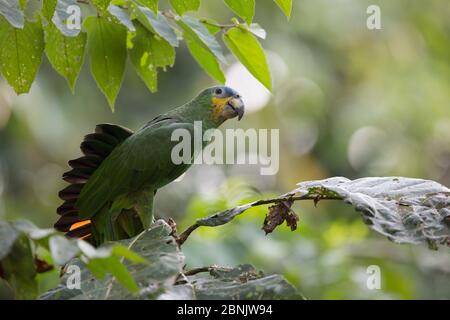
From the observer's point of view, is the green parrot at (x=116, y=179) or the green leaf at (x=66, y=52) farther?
the green parrot at (x=116, y=179)

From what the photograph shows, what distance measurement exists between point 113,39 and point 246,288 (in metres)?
1.06

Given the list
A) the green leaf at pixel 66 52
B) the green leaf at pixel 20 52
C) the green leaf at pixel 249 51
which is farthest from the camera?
the green leaf at pixel 249 51

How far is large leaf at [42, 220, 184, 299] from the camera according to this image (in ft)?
4.84

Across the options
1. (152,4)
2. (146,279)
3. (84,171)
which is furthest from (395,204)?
(84,171)

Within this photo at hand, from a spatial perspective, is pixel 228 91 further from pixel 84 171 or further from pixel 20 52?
pixel 20 52

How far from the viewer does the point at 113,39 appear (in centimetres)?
223

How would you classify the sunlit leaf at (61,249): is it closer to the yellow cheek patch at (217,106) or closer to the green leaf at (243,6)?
the green leaf at (243,6)

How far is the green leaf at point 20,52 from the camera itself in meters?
2.01

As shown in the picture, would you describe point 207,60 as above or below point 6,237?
above

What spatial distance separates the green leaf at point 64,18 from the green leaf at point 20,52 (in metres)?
0.09

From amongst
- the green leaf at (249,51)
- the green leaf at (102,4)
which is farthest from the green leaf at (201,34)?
the green leaf at (102,4)

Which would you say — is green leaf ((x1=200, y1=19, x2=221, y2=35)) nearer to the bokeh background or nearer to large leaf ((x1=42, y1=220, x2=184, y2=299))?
large leaf ((x1=42, y1=220, x2=184, y2=299))

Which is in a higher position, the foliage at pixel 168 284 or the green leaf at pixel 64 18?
the green leaf at pixel 64 18
